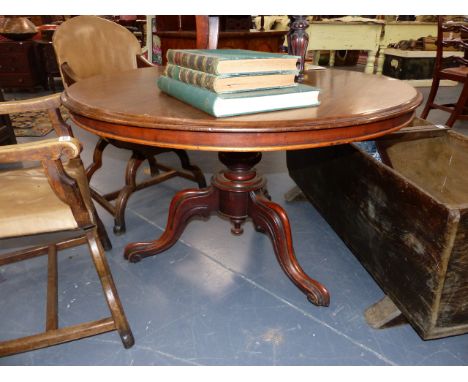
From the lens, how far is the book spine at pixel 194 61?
80cm

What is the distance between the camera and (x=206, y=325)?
1254 mm

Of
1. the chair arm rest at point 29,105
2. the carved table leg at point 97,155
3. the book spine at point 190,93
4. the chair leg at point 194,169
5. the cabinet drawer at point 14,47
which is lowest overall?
the chair leg at point 194,169

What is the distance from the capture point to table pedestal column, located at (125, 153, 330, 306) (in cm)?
134

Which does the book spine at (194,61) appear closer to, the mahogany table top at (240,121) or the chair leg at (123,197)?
the mahogany table top at (240,121)

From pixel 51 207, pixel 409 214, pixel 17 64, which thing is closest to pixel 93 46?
pixel 51 207

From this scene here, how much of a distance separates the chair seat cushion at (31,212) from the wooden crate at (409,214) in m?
0.94

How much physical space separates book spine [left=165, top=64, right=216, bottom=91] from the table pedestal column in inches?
15.7

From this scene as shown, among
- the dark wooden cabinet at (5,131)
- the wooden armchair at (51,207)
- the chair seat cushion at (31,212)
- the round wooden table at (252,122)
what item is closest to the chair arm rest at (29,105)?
the wooden armchair at (51,207)

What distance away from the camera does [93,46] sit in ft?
5.81

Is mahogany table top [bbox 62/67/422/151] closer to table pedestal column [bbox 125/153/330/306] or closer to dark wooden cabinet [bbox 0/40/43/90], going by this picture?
table pedestal column [bbox 125/153/330/306]

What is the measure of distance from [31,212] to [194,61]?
1.95ft

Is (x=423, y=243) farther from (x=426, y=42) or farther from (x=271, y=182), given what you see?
(x=426, y=42)

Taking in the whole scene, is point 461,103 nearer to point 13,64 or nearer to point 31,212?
point 31,212
